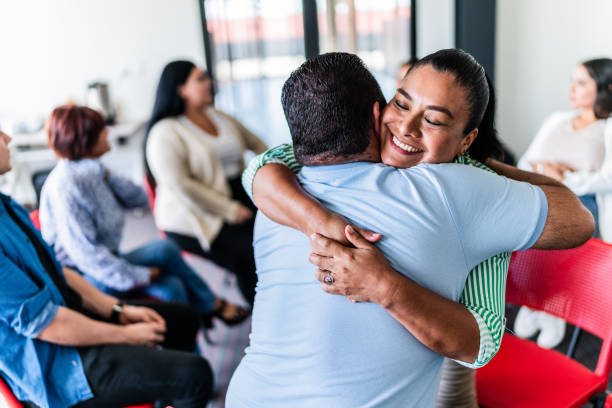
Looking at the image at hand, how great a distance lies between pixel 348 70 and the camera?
100 centimetres

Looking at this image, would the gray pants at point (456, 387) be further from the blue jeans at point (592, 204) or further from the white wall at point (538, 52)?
the white wall at point (538, 52)

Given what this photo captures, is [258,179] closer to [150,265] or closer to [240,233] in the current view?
[150,265]

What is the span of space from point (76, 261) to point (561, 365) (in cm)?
167

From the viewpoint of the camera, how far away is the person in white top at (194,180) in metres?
2.55

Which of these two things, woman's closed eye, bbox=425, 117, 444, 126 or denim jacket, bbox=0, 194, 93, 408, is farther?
denim jacket, bbox=0, 194, 93, 408

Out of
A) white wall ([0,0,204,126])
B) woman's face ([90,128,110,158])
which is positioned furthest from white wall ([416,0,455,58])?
woman's face ([90,128,110,158])

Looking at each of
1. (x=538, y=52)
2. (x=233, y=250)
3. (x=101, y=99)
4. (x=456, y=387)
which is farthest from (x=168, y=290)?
(x=538, y=52)

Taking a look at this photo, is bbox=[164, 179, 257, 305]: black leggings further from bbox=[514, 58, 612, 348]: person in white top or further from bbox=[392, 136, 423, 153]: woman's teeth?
bbox=[392, 136, 423, 153]: woman's teeth

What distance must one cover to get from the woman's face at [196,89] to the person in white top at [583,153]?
164 cm

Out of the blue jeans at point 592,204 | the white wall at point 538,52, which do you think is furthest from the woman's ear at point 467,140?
the white wall at point 538,52

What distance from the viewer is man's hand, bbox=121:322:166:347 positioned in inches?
63.7

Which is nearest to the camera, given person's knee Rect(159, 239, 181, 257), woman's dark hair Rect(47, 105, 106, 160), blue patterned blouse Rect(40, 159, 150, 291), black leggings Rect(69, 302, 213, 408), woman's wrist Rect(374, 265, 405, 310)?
woman's wrist Rect(374, 265, 405, 310)

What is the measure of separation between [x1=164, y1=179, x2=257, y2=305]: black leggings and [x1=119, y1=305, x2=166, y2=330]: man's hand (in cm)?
78

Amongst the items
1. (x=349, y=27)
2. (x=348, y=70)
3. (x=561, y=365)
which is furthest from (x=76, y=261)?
(x=349, y=27)
